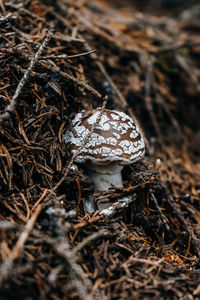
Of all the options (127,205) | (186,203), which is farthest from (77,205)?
(186,203)

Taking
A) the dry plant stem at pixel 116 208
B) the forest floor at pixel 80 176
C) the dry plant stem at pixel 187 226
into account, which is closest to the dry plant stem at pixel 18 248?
the forest floor at pixel 80 176

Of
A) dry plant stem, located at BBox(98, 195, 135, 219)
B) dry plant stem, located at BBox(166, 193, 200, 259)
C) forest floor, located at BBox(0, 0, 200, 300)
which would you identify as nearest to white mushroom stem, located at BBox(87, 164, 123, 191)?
forest floor, located at BBox(0, 0, 200, 300)

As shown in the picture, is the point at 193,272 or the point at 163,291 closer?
the point at 163,291

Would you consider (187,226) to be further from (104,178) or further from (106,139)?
(106,139)

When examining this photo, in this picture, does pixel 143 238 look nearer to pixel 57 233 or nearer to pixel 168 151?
pixel 57 233

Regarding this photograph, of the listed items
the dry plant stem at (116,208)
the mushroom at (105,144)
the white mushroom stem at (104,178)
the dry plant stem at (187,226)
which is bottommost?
the dry plant stem at (187,226)

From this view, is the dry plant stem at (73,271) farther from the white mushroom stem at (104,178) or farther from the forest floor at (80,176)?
the white mushroom stem at (104,178)
